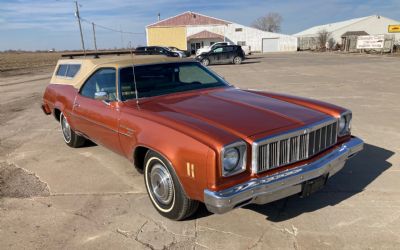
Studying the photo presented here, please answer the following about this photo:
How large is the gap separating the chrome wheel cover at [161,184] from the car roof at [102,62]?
1.58 meters

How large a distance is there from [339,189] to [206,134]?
6.73 ft

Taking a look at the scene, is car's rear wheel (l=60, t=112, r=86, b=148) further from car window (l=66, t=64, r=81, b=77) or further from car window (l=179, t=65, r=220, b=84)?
car window (l=179, t=65, r=220, b=84)

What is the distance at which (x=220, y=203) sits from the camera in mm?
2828

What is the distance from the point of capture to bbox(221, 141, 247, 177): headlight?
9.50ft

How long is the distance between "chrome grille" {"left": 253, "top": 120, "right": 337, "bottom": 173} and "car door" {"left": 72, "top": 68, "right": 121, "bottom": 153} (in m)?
1.88

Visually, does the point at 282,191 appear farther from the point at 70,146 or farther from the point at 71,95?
the point at 70,146

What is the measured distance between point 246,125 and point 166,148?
29.6 inches

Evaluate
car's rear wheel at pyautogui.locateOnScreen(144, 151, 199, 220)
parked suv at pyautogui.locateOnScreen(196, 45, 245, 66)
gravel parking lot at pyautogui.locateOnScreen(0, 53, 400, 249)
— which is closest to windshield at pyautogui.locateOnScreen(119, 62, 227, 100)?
car's rear wheel at pyautogui.locateOnScreen(144, 151, 199, 220)

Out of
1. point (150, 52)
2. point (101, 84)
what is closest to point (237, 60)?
point (150, 52)

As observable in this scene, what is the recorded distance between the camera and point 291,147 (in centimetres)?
319

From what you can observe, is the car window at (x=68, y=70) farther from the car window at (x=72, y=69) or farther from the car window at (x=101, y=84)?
the car window at (x=101, y=84)

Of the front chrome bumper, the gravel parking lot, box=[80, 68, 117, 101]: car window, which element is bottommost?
the gravel parking lot

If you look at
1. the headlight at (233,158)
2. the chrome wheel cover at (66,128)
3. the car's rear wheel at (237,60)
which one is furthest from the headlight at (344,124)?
the car's rear wheel at (237,60)

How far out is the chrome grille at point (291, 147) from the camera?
9.93 feet
